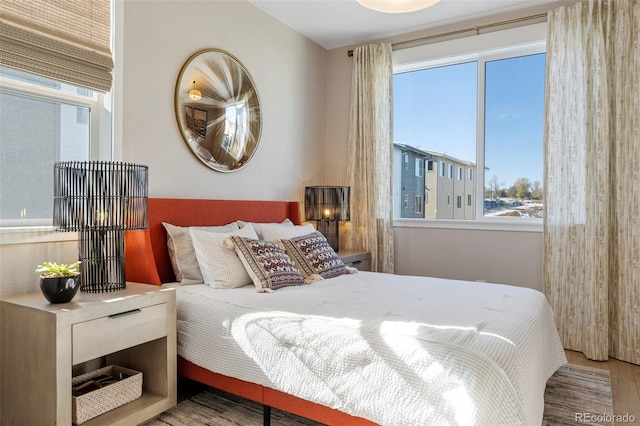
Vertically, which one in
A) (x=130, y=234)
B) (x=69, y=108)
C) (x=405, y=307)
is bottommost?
(x=405, y=307)

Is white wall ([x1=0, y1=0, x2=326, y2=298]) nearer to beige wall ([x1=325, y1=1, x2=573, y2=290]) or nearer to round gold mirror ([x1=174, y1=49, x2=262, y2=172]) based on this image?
A: round gold mirror ([x1=174, y1=49, x2=262, y2=172])

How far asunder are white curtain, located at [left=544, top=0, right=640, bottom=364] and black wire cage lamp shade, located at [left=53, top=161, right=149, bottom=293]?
3.06 metres

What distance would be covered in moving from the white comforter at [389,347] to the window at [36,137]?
91 cm

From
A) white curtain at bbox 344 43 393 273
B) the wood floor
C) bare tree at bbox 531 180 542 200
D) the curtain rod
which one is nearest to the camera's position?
the wood floor

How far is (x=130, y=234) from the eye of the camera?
250cm

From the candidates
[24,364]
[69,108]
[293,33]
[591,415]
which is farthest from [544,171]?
[24,364]

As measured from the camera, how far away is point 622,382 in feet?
9.03

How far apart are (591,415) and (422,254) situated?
203cm

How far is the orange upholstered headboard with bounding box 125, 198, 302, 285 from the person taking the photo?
8.13 feet

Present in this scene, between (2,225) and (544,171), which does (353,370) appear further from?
(544,171)

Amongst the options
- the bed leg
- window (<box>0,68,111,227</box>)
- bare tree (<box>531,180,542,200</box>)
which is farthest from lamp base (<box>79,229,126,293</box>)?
bare tree (<box>531,180,542,200</box>)

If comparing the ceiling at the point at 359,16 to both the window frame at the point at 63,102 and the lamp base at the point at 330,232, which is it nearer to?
the window frame at the point at 63,102

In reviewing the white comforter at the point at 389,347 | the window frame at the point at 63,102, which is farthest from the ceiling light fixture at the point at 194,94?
the white comforter at the point at 389,347

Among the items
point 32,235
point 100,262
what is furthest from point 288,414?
point 32,235
